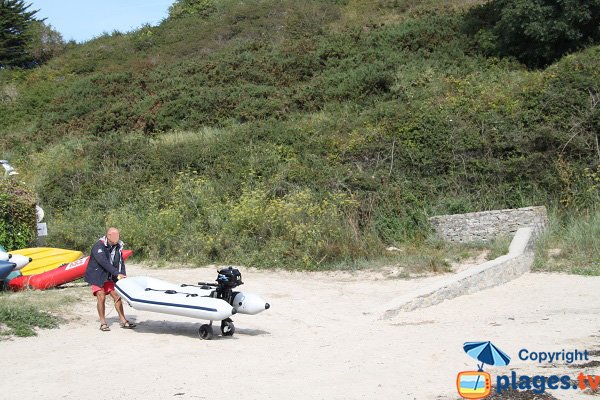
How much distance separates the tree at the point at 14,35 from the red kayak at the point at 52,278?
3513 centimetres

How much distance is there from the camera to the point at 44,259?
46.5 ft

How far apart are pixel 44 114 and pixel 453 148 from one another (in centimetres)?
2058

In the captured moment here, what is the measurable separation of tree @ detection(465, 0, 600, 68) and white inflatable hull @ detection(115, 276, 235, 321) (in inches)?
690

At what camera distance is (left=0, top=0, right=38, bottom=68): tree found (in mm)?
44531

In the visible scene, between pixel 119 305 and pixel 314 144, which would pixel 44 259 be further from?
pixel 314 144

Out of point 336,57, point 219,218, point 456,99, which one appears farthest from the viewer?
point 336,57

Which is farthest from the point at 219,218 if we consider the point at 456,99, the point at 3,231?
the point at 456,99

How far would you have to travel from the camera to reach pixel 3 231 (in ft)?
50.7

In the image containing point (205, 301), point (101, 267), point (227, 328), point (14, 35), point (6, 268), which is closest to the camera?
point (205, 301)

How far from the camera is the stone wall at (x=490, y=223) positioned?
52.1ft

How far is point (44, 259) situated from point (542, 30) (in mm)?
17206

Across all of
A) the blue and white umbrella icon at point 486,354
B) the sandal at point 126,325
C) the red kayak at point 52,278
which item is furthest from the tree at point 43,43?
the blue and white umbrella icon at point 486,354

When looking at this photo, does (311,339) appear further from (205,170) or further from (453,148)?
(205,170)

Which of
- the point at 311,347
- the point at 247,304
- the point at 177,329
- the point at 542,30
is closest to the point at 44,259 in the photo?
the point at 177,329
